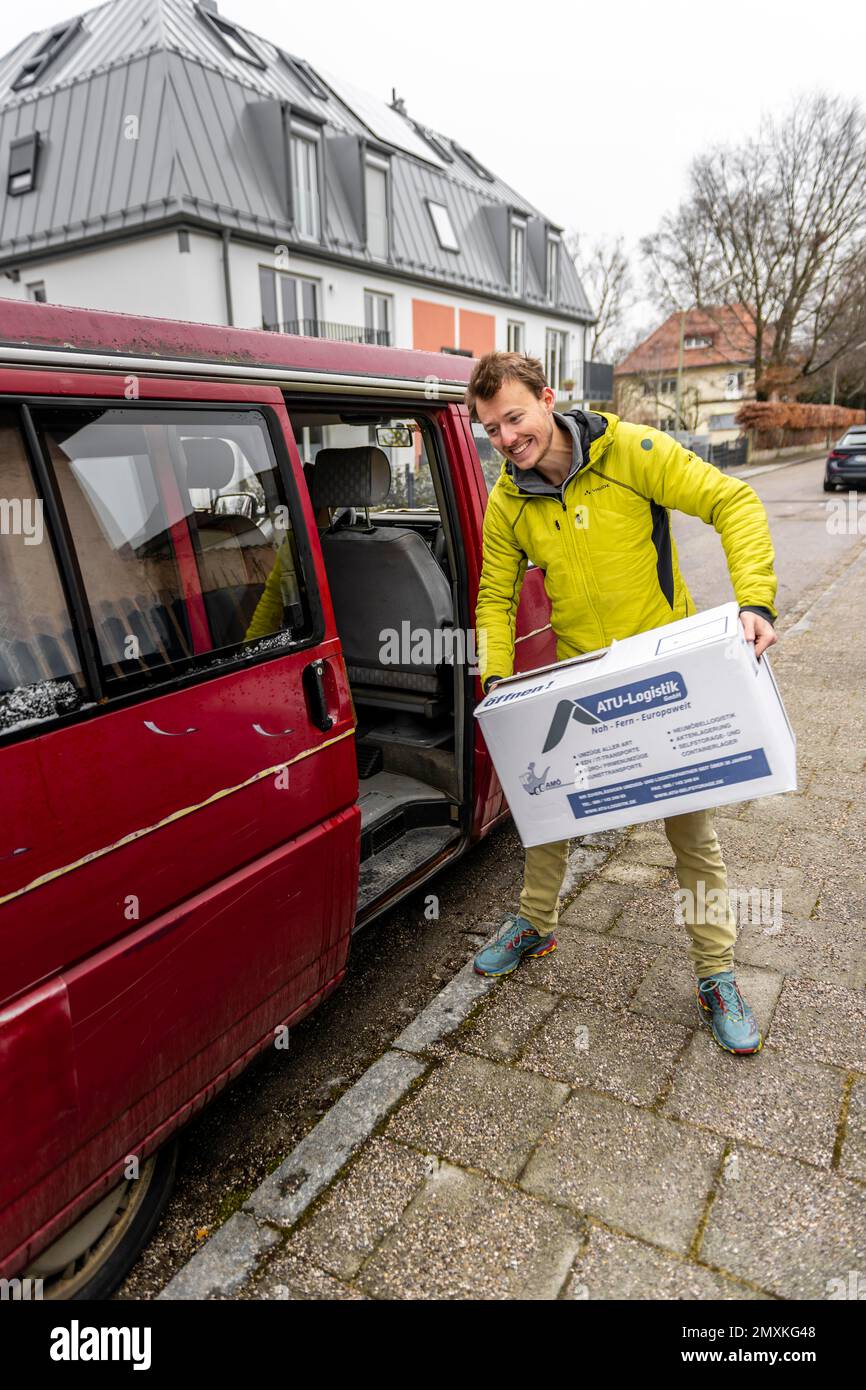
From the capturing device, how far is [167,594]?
216 centimetres

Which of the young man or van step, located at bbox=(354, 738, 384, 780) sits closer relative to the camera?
the young man

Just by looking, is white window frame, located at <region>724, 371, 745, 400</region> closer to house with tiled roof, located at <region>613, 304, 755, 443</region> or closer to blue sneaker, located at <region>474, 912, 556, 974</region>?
house with tiled roof, located at <region>613, 304, 755, 443</region>

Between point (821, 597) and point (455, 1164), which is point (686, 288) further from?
point (455, 1164)

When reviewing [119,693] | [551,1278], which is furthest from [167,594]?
[551,1278]

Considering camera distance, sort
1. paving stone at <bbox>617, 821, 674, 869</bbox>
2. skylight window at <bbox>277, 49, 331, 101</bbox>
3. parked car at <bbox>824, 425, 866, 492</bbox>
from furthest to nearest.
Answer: skylight window at <bbox>277, 49, 331, 101</bbox>
parked car at <bbox>824, 425, 866, 492</bbox>
paving stone at <bbox>617, 821, 674, 869</bbox>

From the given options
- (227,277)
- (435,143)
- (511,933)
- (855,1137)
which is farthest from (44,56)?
(855,1137)

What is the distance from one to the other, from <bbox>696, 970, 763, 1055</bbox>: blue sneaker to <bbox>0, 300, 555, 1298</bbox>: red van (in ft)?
3.82

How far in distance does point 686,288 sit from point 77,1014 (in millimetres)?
41763

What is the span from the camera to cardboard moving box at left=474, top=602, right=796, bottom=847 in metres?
2.36

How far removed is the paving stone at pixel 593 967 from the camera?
3.15m

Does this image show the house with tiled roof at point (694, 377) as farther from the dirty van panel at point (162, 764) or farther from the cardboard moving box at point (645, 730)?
the dirty van panel at point (162, 764)

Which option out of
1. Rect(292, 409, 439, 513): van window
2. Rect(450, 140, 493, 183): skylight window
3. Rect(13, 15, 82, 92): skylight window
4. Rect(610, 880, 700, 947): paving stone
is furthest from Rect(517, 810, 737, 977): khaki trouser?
Rect(450, 140, 493, 183): skylight window

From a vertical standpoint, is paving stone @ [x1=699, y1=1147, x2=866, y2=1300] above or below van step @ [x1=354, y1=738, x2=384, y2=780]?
below

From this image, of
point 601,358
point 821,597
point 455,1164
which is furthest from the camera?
point 601,358
